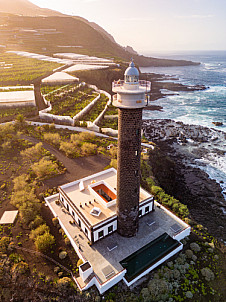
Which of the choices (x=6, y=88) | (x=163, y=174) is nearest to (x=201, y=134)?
(x=163, y=174)

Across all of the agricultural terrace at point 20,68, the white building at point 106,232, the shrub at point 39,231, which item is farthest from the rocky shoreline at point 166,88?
the shrub at point 39,231

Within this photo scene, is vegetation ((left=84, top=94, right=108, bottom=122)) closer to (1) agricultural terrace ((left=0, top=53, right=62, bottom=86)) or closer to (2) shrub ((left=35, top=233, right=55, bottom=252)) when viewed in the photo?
(1) agricultural terrace ((left=0, top=53, right=62, bottom=86))

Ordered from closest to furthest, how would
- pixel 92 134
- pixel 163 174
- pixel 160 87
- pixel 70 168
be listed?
pixel 70 168 → pixel 163 174 → pixel 92 134 → pixel 160 87

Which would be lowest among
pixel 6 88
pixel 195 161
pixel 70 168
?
pixel 195 161

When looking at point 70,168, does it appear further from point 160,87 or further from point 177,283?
point 160,87

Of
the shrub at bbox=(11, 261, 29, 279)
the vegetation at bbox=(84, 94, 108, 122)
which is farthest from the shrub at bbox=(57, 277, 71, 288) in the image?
the vegetation at bbox=(84, 94, 108, 122)

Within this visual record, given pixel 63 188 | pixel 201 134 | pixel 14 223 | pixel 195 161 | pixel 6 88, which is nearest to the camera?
pixel 14 223

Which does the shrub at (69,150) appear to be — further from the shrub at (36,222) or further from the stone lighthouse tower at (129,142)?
the stone lighthouse tower at (129,142)
